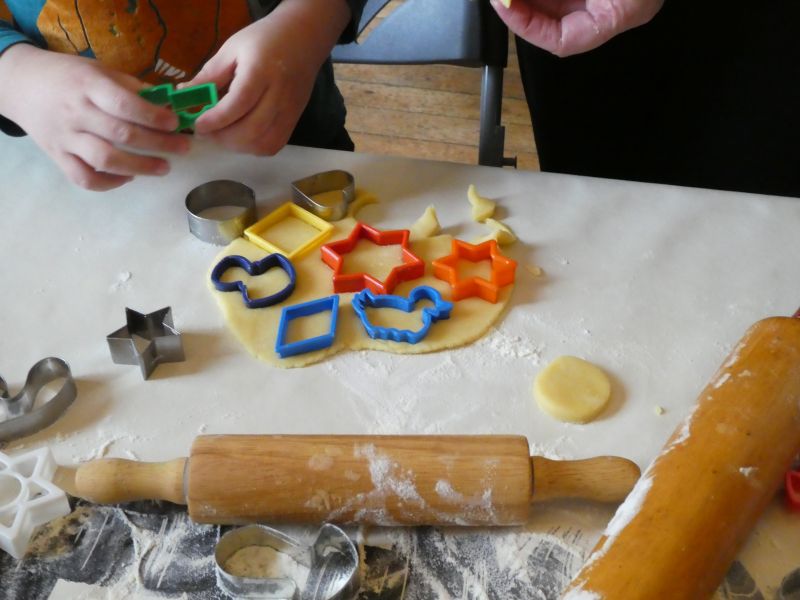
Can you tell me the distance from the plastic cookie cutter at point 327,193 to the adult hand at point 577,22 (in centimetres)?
27

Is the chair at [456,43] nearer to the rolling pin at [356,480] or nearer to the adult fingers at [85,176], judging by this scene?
the adult fingers at [85,176]

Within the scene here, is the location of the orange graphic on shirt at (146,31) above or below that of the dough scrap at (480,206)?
above

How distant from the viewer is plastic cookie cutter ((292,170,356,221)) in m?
0.92

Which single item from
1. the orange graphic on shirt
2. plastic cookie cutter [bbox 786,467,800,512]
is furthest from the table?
the orange graphic on shirt

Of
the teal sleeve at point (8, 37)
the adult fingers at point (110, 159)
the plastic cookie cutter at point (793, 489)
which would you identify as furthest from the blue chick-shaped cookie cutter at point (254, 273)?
the plastic cookie cutter at point (793, 489)

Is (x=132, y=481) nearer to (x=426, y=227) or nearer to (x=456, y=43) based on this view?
(x=426, y=227)

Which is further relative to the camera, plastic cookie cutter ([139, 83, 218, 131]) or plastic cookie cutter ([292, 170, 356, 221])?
plastic cookie cutter ([292, 170, 356, 221])

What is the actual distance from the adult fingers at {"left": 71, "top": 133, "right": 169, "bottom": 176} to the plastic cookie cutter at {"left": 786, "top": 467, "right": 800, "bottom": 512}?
705mm

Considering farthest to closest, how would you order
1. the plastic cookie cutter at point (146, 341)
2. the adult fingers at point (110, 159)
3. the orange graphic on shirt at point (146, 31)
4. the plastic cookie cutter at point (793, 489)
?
1. the orange graphic on shirt at point (146, 31)
2. the adult fingers at point (110, 159)
3. the plastic cookie cutter at point (146, 341)
4. the plastic cookie cutter at point (793, 489)

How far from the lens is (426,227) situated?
0.90 meters

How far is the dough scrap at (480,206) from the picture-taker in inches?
36.2

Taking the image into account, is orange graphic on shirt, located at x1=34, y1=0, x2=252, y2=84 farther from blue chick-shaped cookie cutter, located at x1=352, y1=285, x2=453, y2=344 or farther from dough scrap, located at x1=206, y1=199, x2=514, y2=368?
blue chick-shaped cookie cutter, located at x1=352, y1=285, x2=453, y2=344

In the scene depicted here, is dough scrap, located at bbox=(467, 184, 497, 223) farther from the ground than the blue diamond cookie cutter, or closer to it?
farther from the ground

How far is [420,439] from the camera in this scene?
25.0 inches
